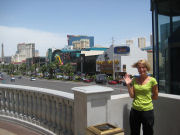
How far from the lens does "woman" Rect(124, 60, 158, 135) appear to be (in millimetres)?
2984

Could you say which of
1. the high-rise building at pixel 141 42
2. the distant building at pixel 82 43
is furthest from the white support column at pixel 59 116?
the high-rise building at pixel 141 42

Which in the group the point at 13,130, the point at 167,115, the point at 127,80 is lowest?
the point at 13,130

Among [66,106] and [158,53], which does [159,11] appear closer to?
[158,53]

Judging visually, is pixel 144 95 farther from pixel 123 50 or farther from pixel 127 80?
pixel 123 50

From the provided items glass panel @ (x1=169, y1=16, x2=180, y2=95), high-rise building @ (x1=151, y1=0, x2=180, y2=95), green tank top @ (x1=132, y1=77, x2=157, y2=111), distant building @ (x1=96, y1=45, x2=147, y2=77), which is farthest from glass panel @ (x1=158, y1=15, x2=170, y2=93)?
distant building @ (x1=96, y1=45, x2=147, y2=77)

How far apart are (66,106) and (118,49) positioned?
4811 cm

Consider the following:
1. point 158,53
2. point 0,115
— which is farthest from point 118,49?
point 0,115

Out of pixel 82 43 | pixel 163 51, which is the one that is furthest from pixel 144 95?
pixel 82 43

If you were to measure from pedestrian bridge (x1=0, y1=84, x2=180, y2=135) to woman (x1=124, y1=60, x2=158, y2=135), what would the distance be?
554mm

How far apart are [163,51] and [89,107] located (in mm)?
7345

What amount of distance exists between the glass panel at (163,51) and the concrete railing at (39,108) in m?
6.40

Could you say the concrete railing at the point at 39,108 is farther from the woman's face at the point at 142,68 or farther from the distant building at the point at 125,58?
the distant building at the point at 125,58

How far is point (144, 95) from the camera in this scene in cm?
299

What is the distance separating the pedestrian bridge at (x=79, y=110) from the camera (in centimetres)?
334
